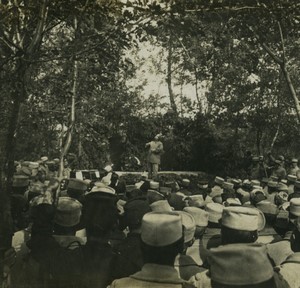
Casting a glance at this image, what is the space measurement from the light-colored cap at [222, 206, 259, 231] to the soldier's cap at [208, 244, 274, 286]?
2.68 feet

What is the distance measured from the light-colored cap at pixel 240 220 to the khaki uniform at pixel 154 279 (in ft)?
2.96

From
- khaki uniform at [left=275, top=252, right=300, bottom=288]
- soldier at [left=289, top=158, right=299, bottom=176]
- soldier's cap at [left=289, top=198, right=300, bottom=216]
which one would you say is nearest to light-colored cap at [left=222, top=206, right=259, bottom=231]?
khaki uniform at [left=275, top=252, right=300, bottom=288]

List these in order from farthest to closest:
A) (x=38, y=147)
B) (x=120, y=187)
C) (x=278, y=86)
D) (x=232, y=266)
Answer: (x=38, y=147)
(x=278, y=86)
(x=120, y=187)
(x=232, y=266)

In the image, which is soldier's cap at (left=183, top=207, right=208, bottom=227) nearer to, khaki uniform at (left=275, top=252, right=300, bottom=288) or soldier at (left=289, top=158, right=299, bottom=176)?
khaki uniform at (left=275, top=252, right=300, bottom=288)

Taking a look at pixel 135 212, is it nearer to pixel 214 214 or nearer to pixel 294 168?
pixel 214 214

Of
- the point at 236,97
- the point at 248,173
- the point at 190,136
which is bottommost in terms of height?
the point at 248,173

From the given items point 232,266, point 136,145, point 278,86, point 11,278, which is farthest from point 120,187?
point 136,145

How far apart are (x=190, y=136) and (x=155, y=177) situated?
622 centimetres

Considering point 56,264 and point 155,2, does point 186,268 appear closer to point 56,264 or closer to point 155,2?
point 56,264

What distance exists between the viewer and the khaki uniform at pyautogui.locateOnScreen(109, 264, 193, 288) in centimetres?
290

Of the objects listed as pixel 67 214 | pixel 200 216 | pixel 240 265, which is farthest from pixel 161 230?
pixel 200 216

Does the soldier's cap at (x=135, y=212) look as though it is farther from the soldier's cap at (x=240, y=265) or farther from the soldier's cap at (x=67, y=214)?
the soldier's cap at (x=240, y=265)

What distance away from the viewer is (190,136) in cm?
2306

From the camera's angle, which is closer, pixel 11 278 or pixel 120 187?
pixel 11 278
